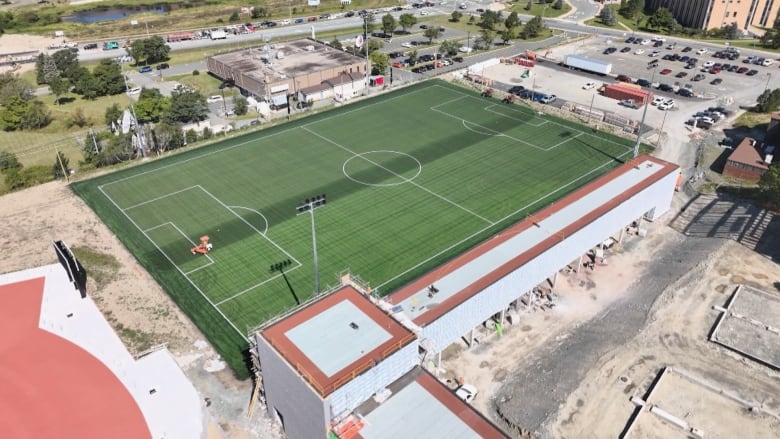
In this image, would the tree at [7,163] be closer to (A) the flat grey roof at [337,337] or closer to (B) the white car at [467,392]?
(A) the flat grey roof at [337,337]

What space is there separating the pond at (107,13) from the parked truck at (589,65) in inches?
5526

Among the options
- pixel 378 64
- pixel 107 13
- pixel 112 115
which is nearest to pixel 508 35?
pixel 378 64

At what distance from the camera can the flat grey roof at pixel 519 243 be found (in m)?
47.2

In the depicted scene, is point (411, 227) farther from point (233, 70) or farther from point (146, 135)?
point (233, 70)

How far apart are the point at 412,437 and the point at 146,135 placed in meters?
69.0

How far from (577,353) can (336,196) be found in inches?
1417

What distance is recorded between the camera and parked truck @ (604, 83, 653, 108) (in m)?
101

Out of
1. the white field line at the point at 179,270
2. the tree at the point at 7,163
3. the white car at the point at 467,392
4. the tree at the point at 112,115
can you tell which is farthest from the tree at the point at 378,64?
the white car at the point at 467,392

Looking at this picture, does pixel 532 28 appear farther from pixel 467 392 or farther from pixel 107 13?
pixel 107 13

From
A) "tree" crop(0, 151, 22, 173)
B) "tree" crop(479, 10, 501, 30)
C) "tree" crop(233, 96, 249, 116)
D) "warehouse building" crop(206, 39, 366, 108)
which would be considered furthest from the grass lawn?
"tree" crop(0, 151, 22, 173)

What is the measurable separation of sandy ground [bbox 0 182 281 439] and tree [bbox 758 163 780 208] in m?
63.4

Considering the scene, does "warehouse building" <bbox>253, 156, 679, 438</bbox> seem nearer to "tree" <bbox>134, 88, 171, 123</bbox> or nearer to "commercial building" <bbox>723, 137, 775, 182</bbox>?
"commercial building" <bbox>723, 137, 775, 182</bbox>

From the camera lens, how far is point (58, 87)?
353 ft

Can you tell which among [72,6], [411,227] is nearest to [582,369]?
[411,227]
